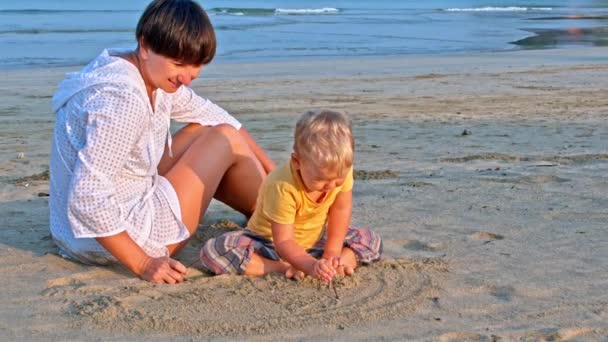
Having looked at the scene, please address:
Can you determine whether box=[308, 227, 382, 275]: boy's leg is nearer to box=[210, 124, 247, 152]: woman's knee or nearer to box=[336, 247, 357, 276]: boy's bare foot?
box=[336, 247, 357, 276]: boy's bare foot

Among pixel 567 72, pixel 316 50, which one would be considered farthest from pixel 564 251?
pixel 316 50

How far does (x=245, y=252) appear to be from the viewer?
3816 mm

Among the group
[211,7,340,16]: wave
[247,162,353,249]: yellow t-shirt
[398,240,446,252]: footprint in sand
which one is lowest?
[211,7,340,16]: wave

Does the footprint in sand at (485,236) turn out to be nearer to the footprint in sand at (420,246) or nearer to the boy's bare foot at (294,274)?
the footprint in sand at (420,246)

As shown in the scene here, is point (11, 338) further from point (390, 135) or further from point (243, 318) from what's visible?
point (390, 135)

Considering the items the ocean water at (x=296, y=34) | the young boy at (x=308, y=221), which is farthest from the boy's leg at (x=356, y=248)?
the ocean water at (x=296, y=34)

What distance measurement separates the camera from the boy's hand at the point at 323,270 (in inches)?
140

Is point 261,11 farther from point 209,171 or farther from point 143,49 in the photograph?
point 143,49

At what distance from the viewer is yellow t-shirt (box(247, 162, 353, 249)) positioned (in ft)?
11.9

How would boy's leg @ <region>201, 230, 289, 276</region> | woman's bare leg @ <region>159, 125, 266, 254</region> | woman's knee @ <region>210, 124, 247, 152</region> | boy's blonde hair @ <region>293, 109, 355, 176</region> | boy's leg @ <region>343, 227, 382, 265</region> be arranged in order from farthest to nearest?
woman's knee @ <region>210, 124, 247, 152</region>, woman's bare leg @ <region>159, 125, 266, 254</region>, boy's leg @ <region>343, 227, 382, 265</region>, boy's leg @ <region>201, 230, 289, 276</region>, boy's blonde hair @ <region>293, 109, 355, 176</region>

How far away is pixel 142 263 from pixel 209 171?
597 mm

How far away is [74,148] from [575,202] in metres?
2.88

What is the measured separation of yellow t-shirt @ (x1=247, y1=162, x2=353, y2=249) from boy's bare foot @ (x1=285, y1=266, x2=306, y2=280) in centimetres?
18

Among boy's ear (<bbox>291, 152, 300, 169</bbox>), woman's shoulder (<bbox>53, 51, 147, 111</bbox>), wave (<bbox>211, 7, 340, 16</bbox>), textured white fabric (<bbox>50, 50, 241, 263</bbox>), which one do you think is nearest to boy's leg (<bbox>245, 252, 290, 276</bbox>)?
textured white fabric (<bbox>50, 50, 241, 263</bbox>)
